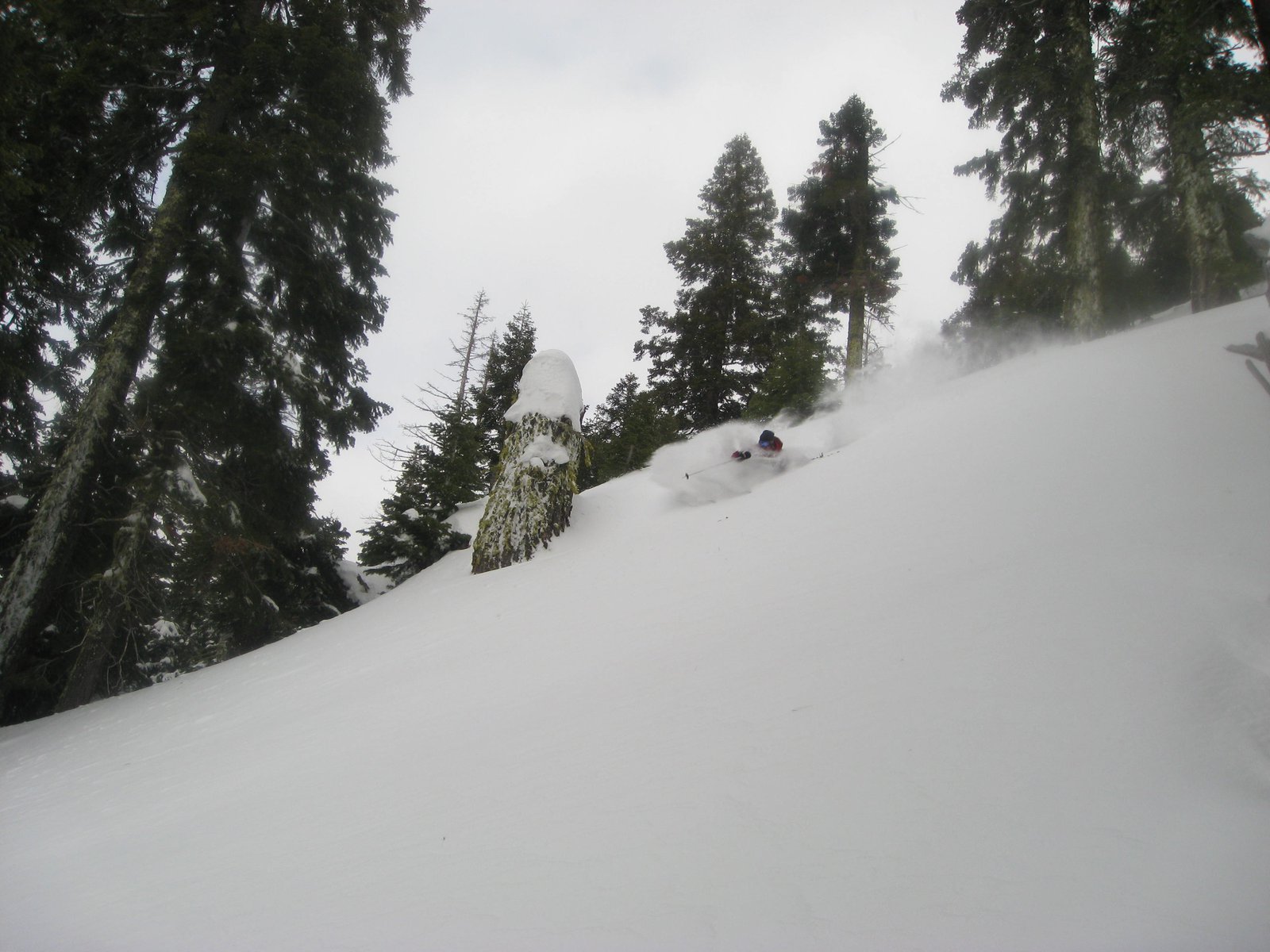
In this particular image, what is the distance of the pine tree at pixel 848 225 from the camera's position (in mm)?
16422

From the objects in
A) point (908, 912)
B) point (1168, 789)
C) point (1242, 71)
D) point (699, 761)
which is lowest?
point (908, 912)

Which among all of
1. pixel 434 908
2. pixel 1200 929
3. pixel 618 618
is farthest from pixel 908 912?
pixel 618 618

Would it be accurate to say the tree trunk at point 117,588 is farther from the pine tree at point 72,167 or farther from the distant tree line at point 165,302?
the pine tree at point 72,167

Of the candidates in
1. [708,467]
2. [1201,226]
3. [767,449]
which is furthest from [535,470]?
[1201,226]

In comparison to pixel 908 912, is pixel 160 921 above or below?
below

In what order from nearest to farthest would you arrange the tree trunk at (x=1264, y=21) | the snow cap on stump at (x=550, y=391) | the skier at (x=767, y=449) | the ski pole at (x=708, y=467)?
the tree trunk at (x=1264, y=21)
the skier at (x=767, y=449)
the ski pole at (x=708, y=467)
the snow cap on stump at (x=550, y=391)

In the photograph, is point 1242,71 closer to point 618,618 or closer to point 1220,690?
point 1220,690

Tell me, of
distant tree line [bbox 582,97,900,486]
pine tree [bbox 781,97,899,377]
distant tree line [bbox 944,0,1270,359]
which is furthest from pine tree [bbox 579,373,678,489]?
distant tree line [bbox 944,0,1270,359]

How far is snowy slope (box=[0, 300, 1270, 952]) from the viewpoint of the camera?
5.17 ft

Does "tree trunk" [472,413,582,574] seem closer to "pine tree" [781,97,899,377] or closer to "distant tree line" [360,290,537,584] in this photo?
"distant tree line" [360,290,537,584]

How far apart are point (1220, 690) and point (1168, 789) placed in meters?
0.66

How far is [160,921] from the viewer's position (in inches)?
77.5

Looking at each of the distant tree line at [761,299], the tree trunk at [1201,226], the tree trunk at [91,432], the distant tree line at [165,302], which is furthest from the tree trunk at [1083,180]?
the tree trunk at [91,432]

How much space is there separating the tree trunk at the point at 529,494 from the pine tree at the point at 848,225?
31.4 feet
